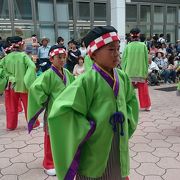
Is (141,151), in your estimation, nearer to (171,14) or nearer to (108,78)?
(108,78)

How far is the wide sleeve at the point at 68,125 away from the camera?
5.93 feet

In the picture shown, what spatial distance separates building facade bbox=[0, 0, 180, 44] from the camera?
36.9ft

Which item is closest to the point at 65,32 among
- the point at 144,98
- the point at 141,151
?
the point at 144,98

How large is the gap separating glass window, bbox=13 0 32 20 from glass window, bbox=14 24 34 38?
13.1 inches

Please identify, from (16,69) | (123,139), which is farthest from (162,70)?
(123,139)

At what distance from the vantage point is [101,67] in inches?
76.9

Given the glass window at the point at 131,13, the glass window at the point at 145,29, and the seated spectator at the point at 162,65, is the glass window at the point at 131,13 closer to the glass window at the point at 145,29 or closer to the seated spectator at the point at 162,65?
the glass window at the point at 145,29

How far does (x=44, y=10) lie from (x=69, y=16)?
44.3 inches

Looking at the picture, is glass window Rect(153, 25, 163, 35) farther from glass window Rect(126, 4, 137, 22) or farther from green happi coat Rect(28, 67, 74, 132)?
green happi coat Rect(28, 67, 74, 132)

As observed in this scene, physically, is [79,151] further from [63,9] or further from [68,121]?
[63,9]

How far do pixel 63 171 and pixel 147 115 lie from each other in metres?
4.14

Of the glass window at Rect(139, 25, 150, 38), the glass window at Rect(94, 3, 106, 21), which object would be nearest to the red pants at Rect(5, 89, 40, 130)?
the glass window at Rect(94, 3, 106, 21)

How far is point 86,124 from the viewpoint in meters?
1.81

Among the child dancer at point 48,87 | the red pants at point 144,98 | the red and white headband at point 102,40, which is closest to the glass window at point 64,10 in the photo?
the red pants at point 144,98
